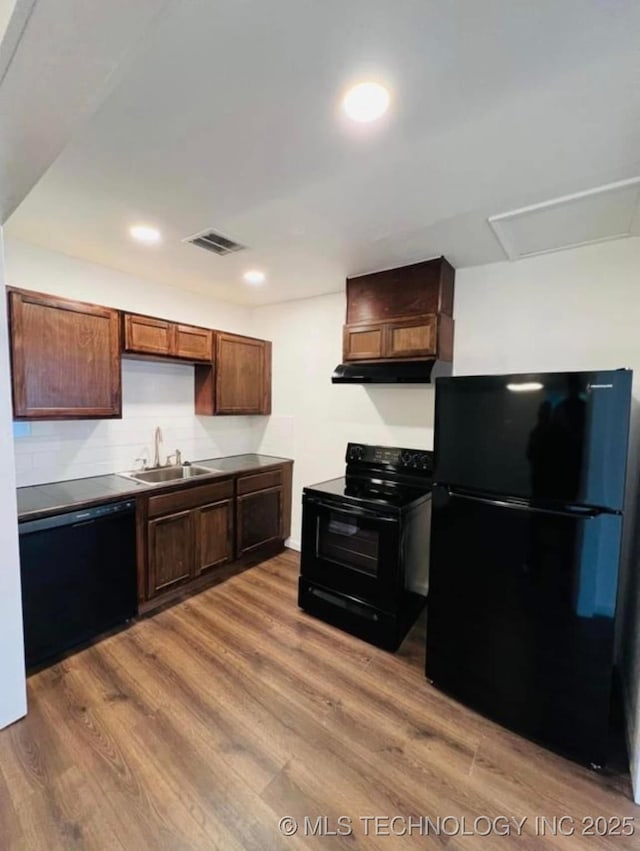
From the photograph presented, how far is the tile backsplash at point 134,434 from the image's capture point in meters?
2.51

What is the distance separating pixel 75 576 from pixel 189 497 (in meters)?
0.83

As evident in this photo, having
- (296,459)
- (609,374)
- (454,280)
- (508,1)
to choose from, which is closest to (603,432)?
(609,374)

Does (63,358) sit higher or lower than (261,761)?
higher

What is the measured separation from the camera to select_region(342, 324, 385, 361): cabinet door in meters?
2.70

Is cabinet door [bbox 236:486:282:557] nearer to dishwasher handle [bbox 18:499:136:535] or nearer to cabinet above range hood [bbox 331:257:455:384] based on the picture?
dishwasher handle [bbox 18:499:136:535]

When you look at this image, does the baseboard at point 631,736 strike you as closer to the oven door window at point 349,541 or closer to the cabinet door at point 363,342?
the oven door window at point 349,541

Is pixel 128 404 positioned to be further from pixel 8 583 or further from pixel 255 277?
pixel 8 583

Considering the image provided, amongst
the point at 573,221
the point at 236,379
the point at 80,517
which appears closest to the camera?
the point at 573,221

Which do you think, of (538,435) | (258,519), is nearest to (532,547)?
(538,435)

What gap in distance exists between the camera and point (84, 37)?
0.85m

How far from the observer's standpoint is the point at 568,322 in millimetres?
2303

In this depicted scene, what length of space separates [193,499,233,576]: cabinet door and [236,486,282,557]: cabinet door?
0.11m

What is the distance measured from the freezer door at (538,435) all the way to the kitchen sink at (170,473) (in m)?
1.94

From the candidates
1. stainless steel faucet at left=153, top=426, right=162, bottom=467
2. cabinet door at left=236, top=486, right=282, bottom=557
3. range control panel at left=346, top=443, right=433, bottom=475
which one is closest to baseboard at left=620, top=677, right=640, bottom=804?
range control panel at left=346, top=443, right=433, bottom=475
